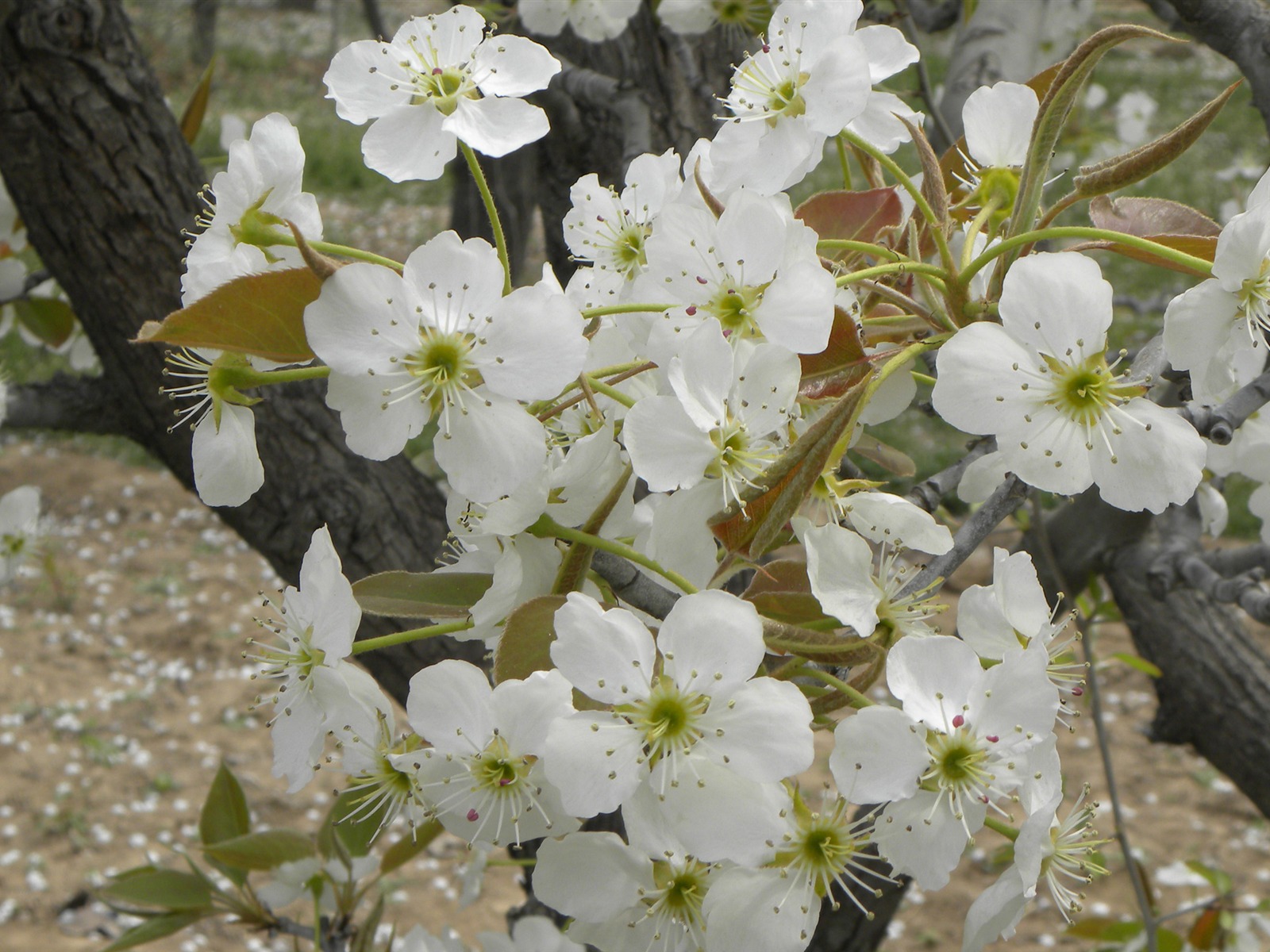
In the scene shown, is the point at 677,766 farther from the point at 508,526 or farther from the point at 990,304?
the point at 990,304

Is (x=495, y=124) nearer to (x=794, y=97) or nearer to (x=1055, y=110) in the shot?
(x=794, y=97)

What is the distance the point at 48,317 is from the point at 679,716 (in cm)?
170

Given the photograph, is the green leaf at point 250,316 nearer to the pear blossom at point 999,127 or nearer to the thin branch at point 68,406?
the pear blossom at point 999,127

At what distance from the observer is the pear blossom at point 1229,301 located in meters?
0.69

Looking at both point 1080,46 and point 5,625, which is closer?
point 1080,46

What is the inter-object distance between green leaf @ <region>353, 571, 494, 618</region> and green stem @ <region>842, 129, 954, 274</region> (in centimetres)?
37

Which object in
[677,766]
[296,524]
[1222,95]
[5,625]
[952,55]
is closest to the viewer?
[677,766]

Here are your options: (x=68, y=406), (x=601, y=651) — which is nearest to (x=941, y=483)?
(x=601, y=651)

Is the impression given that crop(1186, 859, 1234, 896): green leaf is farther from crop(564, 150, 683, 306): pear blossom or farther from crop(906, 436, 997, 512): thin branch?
crop(564, 150, 683, 306): pear blossom

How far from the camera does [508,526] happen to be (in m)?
0.69

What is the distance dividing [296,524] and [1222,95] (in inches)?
49.7

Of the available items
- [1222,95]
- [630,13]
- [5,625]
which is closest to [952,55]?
[630,13]

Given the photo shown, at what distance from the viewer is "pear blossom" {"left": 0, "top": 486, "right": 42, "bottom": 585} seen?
2059 millimetres

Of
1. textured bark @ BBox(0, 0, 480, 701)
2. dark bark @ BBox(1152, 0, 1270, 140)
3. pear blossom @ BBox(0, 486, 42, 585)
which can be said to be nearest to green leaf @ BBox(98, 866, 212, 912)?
textured bark @ BBox(0, 0, 480, 701)
